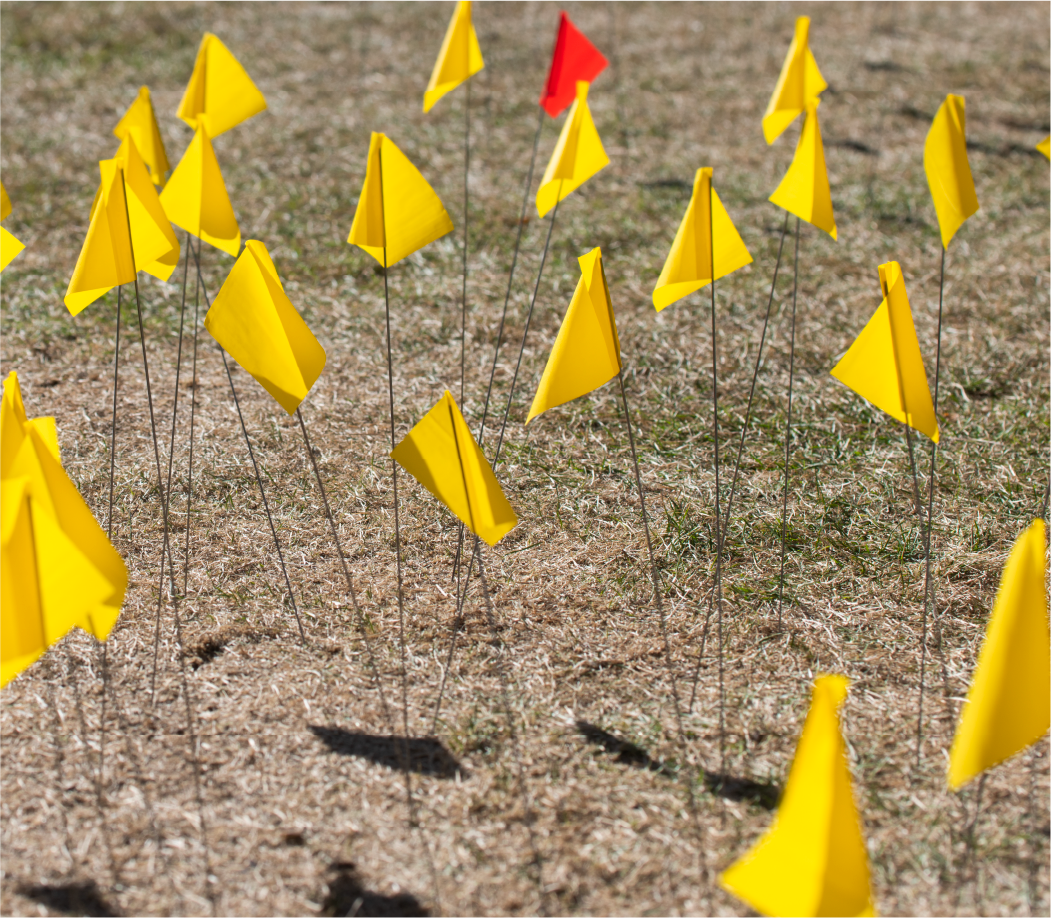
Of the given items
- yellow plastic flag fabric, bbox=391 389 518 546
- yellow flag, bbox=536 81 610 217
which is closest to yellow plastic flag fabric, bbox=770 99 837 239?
yellow flag, bbox=536 81 610 217

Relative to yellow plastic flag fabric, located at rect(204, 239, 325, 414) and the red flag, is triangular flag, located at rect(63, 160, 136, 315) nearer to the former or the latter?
yellow plastic flag fabric, located at rect(204, 239, 325, 414)

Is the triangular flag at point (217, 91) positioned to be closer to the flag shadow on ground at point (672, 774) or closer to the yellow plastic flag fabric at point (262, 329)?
the yellow plastic flag fabric at point (262, 329)

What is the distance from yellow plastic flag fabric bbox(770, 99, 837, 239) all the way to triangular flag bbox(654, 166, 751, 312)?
0.59 feet

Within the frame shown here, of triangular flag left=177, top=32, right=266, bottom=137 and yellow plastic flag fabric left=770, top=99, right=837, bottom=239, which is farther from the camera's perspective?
triangular flag left=177, top=32, right=266, bottom=137

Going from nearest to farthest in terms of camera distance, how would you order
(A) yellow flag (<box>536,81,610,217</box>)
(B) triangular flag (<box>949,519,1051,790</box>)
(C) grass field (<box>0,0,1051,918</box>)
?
1. (B) triangular flag (<box>949,519,1051,790</box>)
2. (C) grass field (<box>0,0,1051,918</box>)
3. (A) yellow flag (<box>536,81,610,217</box>)

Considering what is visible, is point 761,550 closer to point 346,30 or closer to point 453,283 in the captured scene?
point 453,283

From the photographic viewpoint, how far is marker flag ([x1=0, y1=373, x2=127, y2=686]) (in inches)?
76.6

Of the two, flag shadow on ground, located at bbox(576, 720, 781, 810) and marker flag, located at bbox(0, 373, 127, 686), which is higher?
marker flag, located at bbox(0, 373, 127, 686)

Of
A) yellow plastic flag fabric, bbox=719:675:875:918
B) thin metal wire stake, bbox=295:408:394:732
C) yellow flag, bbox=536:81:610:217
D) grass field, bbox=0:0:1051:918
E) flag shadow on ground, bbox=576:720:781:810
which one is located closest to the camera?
yellow plastic flag fabric, bbox=719:675:875:918

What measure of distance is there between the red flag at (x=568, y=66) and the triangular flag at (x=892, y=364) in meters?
1.63

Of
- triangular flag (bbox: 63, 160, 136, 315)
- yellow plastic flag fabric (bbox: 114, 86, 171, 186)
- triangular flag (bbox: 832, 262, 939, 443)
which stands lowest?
triangular flag (bbox: 832, 262, 939, 443)

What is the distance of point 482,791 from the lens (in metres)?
2.32

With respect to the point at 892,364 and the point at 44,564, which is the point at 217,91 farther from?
the point at 892,364

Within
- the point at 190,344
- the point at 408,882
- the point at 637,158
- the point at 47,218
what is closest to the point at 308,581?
the point at 408,882
